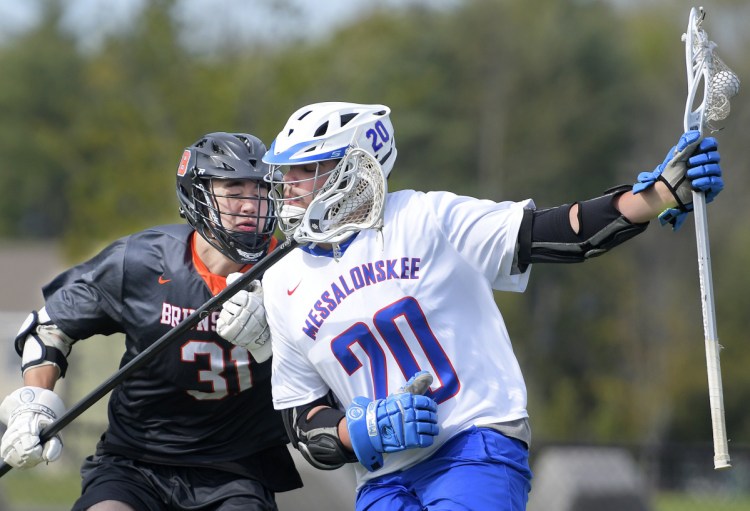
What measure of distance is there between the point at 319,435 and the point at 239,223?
105 cm

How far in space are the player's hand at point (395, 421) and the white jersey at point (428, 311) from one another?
5.1 inches

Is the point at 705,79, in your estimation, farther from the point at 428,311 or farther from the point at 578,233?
the point at 428,311

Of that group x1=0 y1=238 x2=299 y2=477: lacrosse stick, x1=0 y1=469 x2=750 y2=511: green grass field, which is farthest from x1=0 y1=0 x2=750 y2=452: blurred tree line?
x1=0 y1=238 x2=299 y2=477: lacrosse stick

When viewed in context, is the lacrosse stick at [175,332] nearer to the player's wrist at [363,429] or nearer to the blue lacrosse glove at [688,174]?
the player's wrist at [363,429]

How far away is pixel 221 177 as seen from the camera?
5113 millimetres

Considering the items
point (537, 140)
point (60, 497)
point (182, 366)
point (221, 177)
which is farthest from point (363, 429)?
point (537, 140)

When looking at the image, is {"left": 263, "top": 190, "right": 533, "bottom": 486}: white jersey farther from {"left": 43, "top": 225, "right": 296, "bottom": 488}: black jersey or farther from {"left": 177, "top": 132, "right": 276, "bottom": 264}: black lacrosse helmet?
{"left": 43, "top": 225, "right": 296, "bottom": 488}: black jersey

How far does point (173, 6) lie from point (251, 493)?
2143 cm

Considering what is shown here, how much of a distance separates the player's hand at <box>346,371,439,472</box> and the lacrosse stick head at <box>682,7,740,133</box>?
125 centimetres

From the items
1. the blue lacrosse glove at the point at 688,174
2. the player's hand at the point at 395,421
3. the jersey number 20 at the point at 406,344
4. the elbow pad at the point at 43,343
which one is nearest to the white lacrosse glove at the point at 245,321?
the jersey number 20 at the point at 406,344

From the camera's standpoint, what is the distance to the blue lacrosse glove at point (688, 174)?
3883mm

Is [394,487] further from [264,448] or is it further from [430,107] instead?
[430,107]

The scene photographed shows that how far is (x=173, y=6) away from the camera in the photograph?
83.1 feet

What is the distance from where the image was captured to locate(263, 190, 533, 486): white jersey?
165 inches
